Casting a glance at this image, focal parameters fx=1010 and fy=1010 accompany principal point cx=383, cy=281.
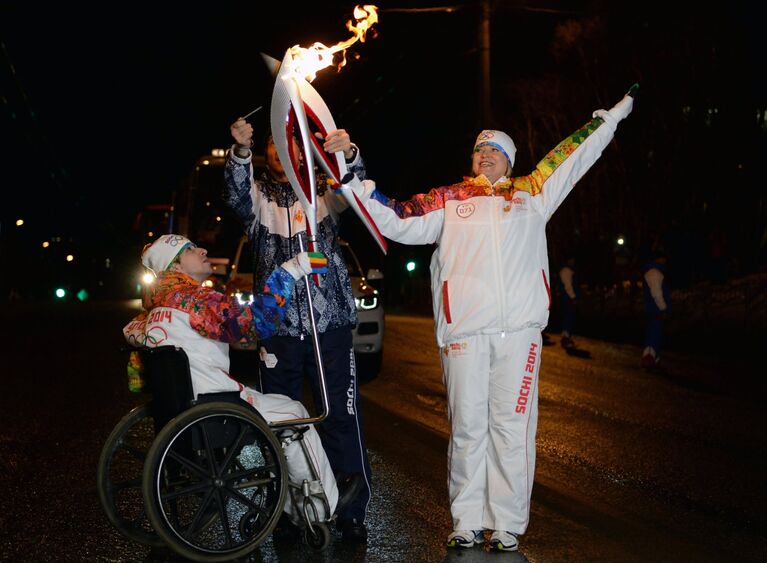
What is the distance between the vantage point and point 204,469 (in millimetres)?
4785

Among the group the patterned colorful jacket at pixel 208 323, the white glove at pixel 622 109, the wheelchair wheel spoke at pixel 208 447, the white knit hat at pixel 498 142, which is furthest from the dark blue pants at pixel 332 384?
the white glove at pixel 622 109

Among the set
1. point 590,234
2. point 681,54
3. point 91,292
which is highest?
point 681,54

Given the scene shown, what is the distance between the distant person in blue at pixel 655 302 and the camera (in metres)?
13.5

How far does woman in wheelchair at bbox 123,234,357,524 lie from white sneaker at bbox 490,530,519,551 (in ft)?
2.53

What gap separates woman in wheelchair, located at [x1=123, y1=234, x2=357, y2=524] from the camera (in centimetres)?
475

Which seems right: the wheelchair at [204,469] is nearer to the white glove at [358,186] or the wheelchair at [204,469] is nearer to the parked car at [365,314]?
the white glove at [358,186]

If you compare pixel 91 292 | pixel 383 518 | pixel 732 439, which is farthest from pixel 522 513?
pixel 91 292

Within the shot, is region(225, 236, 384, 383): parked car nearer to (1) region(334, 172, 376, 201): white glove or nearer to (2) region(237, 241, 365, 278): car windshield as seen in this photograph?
(2) region(237, 241, 365, 278): car windshield

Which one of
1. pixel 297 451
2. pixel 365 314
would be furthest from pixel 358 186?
pixel 365 314

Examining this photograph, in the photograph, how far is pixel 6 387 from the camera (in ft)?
37.9

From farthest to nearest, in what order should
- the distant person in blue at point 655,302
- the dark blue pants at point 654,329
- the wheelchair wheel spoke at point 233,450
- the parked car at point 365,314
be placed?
1. the dark blue pants at point 654,329
2. the distant person in blue at point 655,302
3. the parked car at point 365,314
4. the wheelchair wheel spoke at point 233,450

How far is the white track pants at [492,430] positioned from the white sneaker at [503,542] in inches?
1.5

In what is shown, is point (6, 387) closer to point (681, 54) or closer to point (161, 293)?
point (161, 293)

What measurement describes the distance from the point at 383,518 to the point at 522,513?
0.97m
